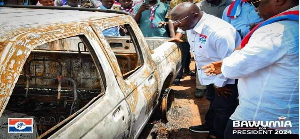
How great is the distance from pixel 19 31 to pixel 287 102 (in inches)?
62.6

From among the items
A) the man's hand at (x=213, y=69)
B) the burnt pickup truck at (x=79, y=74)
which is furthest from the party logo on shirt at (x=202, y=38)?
the man's hand at (x=213, y=69)

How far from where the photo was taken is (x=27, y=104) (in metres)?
2.80

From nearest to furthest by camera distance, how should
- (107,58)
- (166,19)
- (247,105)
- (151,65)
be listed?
(247,105)
(107,58)
(151,65)
(166,19)

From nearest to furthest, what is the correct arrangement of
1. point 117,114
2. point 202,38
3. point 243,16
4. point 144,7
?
1. point 117,114
2. point 202,38
3. point 243,16
4. point 144,7

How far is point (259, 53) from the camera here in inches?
58.7

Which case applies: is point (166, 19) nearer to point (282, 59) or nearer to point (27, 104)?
point (27, 104)

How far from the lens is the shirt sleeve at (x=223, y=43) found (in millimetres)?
2623

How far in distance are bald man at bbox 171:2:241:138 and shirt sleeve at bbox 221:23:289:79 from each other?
1048 millimetres

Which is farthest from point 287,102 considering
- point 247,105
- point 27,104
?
point 27,104

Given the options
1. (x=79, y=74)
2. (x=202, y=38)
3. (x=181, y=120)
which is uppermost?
(x=202, y=38)

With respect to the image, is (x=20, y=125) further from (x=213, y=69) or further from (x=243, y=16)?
(x=243, y=16)

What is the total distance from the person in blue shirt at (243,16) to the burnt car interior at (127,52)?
1.56m

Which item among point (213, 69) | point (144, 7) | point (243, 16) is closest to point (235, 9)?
point (243, 16)

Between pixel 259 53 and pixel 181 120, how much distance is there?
2.67 meters
